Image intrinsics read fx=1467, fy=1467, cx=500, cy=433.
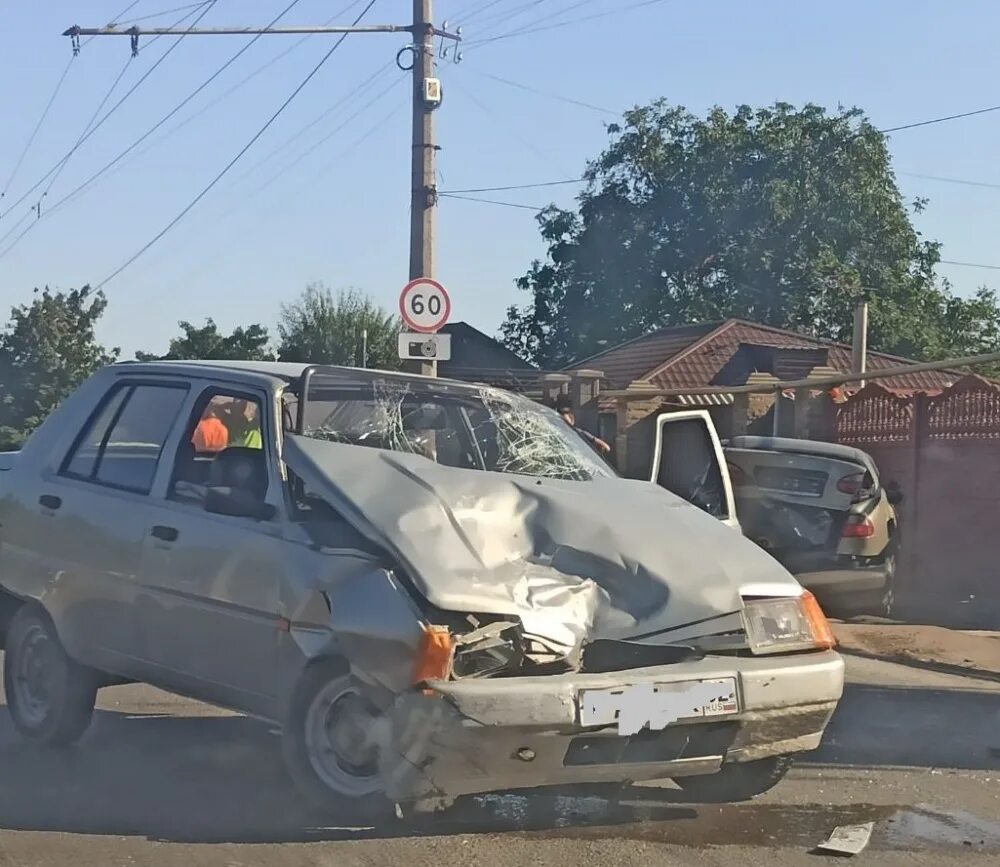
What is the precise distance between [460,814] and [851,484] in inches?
292

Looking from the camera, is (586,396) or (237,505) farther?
(586,396)

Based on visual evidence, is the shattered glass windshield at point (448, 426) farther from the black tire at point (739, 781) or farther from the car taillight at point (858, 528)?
the car taillight at point (858, 528)

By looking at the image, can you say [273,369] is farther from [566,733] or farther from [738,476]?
[738,476]

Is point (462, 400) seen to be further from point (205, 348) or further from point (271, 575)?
point (205, 348)

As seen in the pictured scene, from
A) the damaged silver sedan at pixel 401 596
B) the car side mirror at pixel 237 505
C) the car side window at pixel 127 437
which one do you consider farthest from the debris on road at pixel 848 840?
the car side window at pixel 127 437

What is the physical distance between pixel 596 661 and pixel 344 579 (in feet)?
3.05

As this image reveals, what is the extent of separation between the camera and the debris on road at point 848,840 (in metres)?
5.04

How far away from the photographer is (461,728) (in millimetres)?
4680

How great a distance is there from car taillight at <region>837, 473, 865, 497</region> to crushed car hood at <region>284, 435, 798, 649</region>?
6589 mm

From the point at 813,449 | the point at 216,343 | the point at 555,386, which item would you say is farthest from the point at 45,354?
the point at 813,449

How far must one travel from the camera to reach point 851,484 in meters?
12.1

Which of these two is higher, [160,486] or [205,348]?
[205,348]

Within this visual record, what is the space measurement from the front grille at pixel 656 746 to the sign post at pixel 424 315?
9.12m

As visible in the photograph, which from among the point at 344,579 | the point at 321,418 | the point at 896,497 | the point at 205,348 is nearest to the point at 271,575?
the point at 344,579
